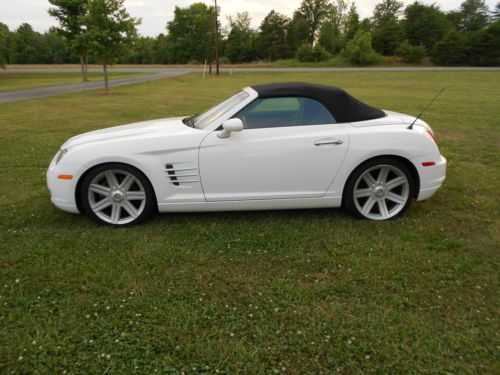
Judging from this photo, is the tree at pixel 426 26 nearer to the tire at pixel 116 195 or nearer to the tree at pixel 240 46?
the tree at pixel 240 46

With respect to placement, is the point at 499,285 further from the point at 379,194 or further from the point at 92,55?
the point at 92,55

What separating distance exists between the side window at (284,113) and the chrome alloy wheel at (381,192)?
2.38 ft

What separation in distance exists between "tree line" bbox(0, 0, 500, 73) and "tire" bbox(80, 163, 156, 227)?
15.5 metres

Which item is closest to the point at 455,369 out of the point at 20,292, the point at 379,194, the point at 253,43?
the point at 379,194

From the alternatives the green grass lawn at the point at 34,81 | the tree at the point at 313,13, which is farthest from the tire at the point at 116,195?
the tree at the point at 313,13

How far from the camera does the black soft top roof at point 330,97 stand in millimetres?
3805

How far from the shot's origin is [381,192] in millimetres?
3902

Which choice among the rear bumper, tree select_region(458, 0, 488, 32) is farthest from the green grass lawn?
tree select_region(458, 0, 488, 32)

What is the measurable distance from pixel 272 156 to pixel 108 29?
54.2 feet

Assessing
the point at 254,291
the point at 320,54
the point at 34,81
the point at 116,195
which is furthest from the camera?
the point at 320,54

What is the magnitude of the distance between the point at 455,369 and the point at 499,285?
110 centimetres

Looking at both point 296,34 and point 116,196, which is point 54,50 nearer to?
point 296,34

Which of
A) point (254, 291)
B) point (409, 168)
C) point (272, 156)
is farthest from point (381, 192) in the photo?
point (254, 291)

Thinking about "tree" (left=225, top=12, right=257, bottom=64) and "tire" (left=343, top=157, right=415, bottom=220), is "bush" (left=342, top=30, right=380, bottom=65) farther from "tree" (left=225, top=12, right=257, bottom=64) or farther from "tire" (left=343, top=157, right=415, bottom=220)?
"tire" (left=343, top=157, right=415, bottom=220)
